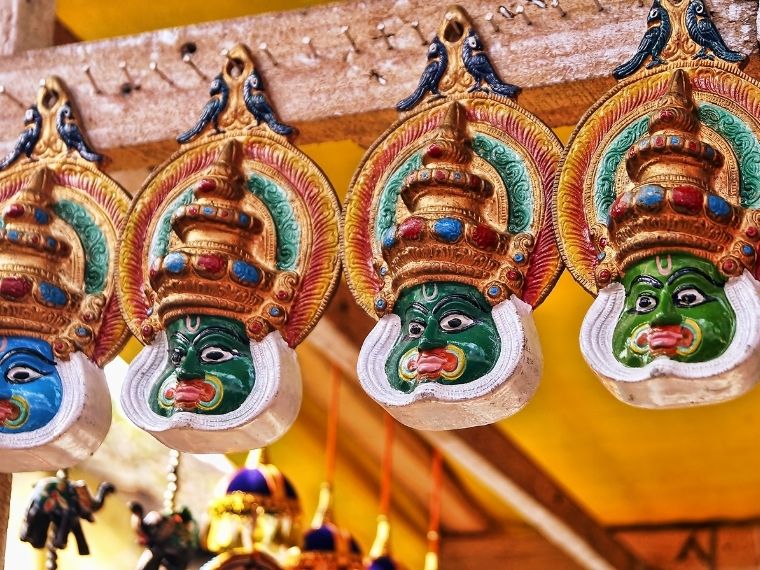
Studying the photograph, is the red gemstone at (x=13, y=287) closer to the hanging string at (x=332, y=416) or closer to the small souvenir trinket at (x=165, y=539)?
the small souvenir trinket at (x=165, y=539)

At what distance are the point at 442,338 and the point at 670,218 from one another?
1.48ft

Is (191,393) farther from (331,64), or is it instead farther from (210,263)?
(331,64)

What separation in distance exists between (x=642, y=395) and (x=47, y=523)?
1.92 meters

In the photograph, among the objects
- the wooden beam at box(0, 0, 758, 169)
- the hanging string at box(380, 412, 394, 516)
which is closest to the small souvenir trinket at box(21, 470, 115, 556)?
the wooden beam at box(0, 0, 758, 169)

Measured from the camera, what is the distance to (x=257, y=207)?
10.8 feet

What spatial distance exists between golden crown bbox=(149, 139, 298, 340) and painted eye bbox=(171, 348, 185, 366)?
0.24ft

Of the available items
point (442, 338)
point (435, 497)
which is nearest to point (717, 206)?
point (442, 338)

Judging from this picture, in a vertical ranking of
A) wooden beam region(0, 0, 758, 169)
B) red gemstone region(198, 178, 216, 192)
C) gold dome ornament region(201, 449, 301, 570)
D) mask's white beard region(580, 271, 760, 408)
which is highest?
wooden beam region(0, 0, 758, 169)

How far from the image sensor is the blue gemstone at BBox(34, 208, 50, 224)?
338 centimetres

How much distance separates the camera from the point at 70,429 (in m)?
3.16

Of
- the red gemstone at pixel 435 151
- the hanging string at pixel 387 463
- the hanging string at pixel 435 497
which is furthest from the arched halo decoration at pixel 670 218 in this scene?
the hanging string at pixel 435 497

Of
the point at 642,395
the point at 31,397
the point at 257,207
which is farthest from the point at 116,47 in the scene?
the point at 642,395

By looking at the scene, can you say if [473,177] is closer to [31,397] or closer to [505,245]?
[505,245]

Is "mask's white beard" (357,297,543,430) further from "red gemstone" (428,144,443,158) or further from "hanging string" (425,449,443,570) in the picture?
"hanging string" (425,449,443,570)
